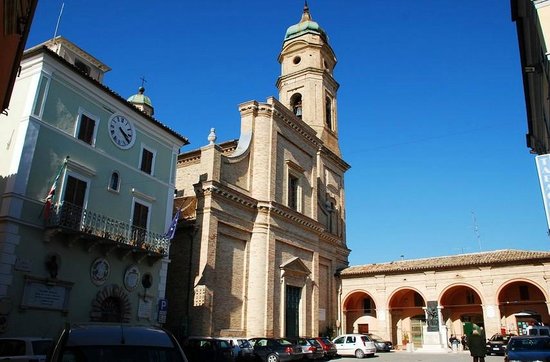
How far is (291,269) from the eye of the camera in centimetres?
2734

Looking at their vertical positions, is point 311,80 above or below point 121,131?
above

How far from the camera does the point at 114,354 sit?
193 inches

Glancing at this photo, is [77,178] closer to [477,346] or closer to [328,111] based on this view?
[477,346]

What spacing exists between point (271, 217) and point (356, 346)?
8589mm

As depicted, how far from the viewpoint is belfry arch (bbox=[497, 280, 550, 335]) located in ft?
98.0

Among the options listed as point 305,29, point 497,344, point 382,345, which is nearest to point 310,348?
point 382,345

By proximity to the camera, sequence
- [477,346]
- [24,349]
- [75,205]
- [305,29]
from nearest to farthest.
A: [24,349] → [477,346] → [75,205] → [305,29]

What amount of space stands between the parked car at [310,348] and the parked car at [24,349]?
1301cm

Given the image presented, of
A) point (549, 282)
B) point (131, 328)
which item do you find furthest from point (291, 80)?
point (131, 328)

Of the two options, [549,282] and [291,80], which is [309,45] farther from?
[549,282]

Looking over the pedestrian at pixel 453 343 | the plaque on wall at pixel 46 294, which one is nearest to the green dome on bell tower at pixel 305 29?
the pedestrian at pixel 453 343

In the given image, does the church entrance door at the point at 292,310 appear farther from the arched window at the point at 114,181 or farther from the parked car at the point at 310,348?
the arched window at the point at 114,181

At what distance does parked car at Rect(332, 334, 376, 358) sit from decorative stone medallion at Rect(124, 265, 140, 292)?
13.7 meters

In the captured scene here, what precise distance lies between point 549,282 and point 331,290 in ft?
45.6
